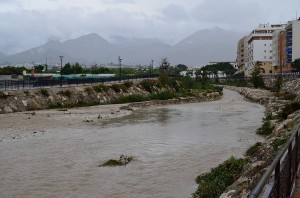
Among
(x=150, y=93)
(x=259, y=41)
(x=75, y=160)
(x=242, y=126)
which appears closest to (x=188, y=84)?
(x=150, y=93)

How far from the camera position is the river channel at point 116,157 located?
549 inches

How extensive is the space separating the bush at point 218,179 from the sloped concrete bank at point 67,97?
29.6 metres

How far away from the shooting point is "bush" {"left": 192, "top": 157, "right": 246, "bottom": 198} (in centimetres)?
1258

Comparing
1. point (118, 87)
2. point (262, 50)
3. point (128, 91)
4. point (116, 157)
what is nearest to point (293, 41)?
point (262, 50)

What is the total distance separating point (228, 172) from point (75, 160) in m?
7.13

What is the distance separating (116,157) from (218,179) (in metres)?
6.51

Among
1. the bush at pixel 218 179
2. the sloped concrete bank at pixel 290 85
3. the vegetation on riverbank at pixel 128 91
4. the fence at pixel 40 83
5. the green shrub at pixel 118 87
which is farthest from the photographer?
the sloped concrete bank at pixel 290 85

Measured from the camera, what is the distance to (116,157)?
19172 mm

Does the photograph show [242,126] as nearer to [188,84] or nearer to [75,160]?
[75,160]

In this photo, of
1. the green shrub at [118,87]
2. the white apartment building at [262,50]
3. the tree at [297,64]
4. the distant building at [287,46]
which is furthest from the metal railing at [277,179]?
the white apartment building at [262,50]

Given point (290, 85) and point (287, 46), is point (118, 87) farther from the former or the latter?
point (287, 46)

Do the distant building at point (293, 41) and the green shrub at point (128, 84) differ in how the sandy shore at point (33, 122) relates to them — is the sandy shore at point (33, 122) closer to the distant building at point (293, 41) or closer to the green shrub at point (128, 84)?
the green shrub at point (128, 84)

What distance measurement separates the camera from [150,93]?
235 feet

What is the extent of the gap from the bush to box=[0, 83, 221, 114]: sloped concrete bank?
29.6m
